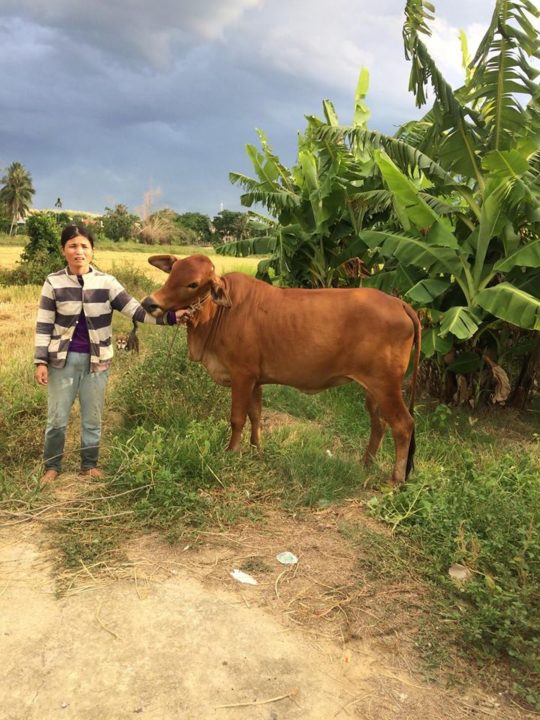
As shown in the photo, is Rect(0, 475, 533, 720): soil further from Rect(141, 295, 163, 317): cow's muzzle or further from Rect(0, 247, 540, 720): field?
Rect(141, 295, 163, 317): cow's muzzle

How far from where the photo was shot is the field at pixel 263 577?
2.31 meters

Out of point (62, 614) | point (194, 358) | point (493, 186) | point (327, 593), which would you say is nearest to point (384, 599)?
point (327, 593)

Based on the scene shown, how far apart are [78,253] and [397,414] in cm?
267

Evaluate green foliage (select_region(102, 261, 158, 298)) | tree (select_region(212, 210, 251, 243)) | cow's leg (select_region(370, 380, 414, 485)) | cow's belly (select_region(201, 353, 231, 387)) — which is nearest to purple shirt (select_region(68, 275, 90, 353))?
cow's belly (select_region(201, 353, 231, 387))

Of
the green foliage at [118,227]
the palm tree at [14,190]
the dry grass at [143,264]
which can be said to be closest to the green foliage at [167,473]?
the dry grass at [143,264]

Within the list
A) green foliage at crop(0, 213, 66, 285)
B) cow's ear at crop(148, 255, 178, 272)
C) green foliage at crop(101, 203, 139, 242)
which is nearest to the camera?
cow's ear at crop(148, 255, 178, 272)

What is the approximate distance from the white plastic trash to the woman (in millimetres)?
1507

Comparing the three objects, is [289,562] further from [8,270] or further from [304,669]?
[8,270]

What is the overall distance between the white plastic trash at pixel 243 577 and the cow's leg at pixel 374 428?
6.06ft

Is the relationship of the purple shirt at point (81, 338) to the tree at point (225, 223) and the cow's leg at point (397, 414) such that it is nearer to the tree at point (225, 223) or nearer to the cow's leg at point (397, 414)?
the cow's leg at point (397, 414)

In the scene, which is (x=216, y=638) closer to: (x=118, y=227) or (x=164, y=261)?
(x=164, y=261)

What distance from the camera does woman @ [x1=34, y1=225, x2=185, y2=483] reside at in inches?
154

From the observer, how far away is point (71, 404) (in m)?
4.13

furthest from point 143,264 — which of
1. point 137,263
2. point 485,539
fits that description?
point 485,539
